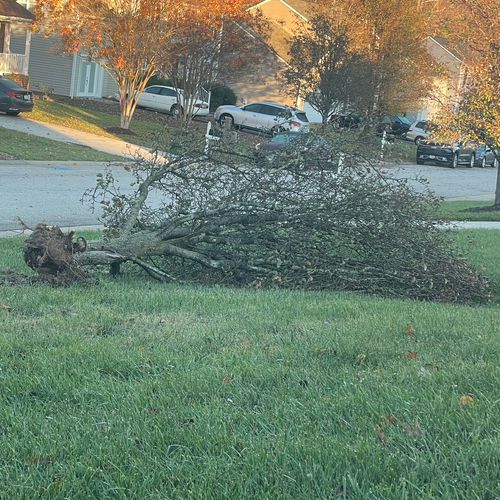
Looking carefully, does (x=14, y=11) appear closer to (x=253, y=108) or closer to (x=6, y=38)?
(x=6, y=38)

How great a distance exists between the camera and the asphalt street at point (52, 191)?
14281 mm

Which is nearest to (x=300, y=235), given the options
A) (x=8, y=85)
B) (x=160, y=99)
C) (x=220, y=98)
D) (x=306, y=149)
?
(x=306, y=149)

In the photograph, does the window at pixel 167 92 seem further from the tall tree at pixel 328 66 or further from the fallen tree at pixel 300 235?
the fallen tree at pixel 300 235

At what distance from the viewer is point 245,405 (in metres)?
3.94

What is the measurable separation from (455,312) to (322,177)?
2443mm

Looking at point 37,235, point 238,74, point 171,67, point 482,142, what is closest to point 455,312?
point 37,235

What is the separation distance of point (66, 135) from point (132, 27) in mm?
4531

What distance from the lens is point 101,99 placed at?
45.2 m

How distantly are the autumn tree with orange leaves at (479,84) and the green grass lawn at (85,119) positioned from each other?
1326 cm

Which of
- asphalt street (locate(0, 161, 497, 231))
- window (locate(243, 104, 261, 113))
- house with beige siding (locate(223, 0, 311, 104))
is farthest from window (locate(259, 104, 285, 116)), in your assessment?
asphalt street (locate(0, 161, 497, 231))

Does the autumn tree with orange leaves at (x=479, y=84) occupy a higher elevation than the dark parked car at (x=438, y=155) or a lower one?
higher

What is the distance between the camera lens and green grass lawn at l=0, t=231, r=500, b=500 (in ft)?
10.1

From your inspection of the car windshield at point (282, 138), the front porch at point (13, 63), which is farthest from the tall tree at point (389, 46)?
Result: the car windshield at point (282, 138)

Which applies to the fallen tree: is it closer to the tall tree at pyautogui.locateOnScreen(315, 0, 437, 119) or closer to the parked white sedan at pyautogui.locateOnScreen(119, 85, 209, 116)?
the tall tree at pyautogui.locateOnScreen(315, 0, 437, 119)
